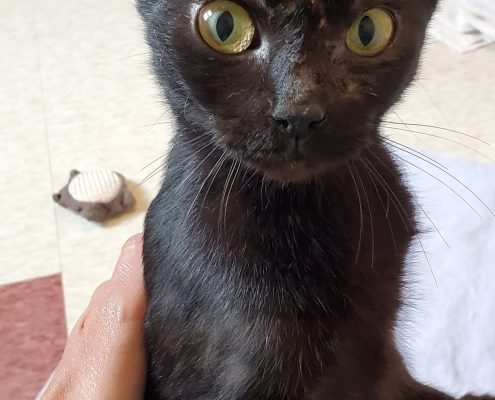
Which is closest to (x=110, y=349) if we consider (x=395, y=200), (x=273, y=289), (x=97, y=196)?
(x=273, y=289)

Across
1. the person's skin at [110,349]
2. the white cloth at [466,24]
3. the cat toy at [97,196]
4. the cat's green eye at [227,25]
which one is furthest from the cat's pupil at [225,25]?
the white cloth at [466,24]

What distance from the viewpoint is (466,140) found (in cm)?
141

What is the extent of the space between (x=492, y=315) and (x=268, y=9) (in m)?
0.64

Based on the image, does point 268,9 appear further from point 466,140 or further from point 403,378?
point 466,140

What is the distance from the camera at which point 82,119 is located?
5.34ft

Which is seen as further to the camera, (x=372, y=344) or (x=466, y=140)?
(x=466, y=140)

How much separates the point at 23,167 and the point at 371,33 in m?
1.11

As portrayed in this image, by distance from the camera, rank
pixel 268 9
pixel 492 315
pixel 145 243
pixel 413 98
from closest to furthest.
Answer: pixel 268 9 < pixel 145 243 < pixel 492 315 < pixel 413 98

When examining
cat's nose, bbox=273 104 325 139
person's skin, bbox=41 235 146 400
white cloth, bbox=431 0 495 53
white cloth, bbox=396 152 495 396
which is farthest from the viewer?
white cloth, bbox=431 0 495 53

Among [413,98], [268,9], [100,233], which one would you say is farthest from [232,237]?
[413,98]

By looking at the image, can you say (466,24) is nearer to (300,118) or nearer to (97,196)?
(97,196)

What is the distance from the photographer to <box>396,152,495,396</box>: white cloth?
0.97m

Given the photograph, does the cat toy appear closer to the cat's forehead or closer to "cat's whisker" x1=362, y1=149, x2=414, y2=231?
"cat's whisker" x1=362, y1=149, x2=414, y2=231

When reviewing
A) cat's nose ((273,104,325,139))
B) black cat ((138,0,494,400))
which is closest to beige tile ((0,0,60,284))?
black cat ((138,0,494,400))
